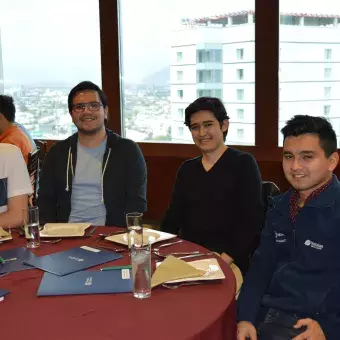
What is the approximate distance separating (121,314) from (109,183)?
148cm

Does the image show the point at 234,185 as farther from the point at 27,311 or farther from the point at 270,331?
the point at 27,311

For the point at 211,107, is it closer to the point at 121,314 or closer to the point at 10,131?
the point at 121,314

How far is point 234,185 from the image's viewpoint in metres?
2.33

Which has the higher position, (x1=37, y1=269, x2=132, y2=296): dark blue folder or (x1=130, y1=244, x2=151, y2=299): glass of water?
(x1=130, y1=244, x2=151, y2=299): glass of water

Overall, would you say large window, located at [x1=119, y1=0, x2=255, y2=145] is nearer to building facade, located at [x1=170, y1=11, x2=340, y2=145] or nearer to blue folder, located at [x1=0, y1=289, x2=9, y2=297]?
building facade, located at [x1=170, y1=11, x2=340, y2=145]

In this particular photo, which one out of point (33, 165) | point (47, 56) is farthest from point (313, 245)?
point (47, 56)

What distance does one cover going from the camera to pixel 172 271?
4.82 ft

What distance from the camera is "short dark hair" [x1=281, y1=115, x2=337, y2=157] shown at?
1.68 meters

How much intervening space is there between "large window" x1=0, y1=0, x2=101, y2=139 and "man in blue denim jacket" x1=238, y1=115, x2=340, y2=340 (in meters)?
3.28

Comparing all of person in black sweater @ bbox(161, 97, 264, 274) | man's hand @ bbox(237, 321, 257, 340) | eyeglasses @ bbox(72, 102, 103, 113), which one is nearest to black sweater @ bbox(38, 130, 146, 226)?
eyeglasses @ bbox(72, 102, 103, 113)

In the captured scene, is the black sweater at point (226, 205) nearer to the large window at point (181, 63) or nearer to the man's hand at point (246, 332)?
the man's hand at point (246, 332)

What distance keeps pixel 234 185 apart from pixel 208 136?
27cm

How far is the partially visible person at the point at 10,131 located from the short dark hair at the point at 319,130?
2.60 metres

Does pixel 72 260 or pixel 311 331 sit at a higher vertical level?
pixel 72 260
